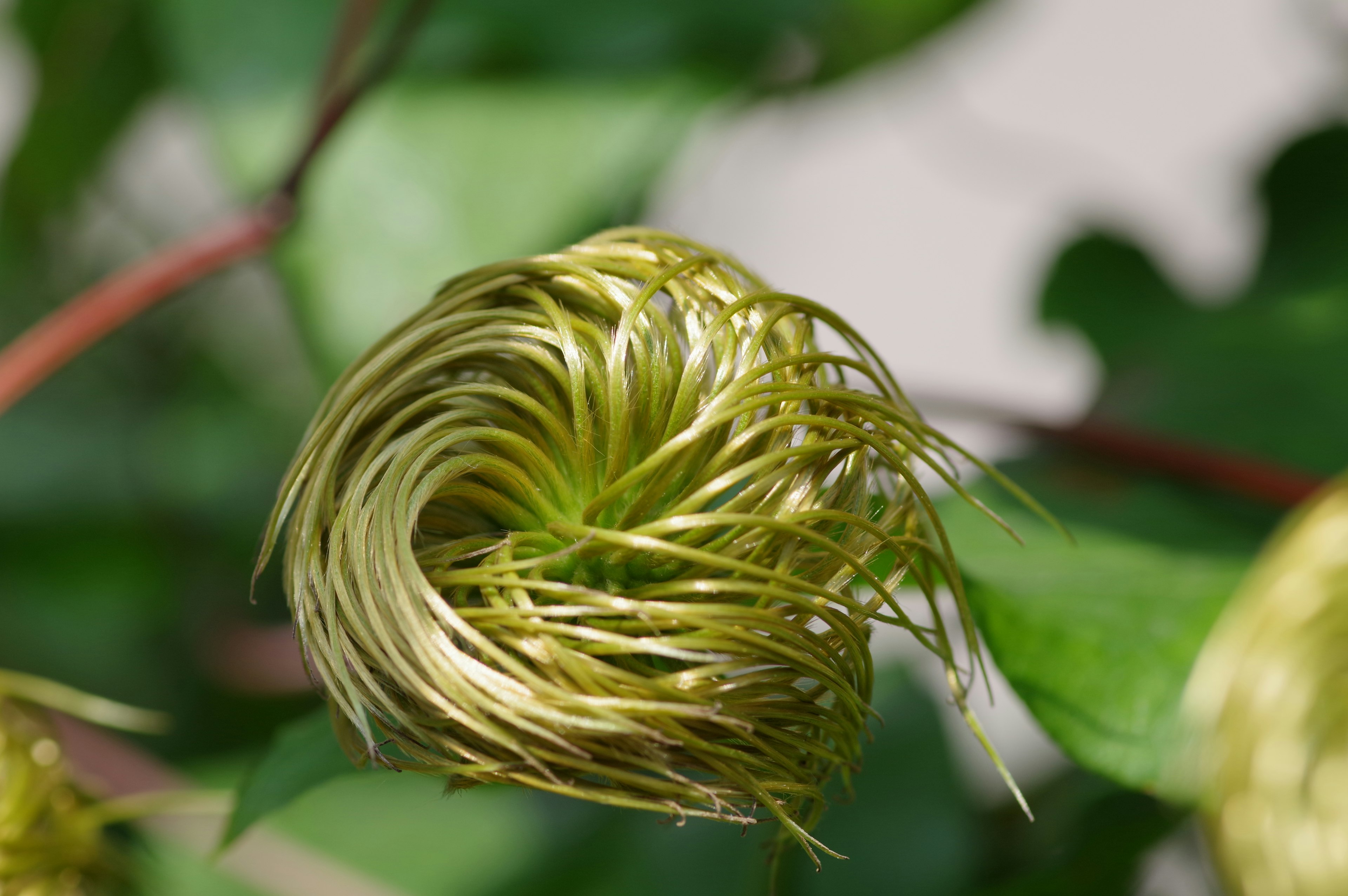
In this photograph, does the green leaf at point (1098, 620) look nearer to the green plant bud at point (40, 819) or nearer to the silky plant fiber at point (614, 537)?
the silky plant fiber at point (614, 537)

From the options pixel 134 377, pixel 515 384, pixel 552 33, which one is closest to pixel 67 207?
pixel 134 377

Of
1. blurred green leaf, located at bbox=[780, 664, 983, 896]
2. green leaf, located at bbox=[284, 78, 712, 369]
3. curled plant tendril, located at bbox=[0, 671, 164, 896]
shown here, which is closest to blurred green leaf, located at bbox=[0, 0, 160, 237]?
green leaf, located at bbox=[284, 78, 712, 369]

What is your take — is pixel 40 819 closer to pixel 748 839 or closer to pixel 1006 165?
pixel 748 839

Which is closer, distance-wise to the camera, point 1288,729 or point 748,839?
point 1288,729

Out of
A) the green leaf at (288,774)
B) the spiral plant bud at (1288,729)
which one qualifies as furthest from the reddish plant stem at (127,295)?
the spiral plant bud at (1288,729)

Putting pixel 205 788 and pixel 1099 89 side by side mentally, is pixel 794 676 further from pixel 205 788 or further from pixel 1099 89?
pixel 1099 89

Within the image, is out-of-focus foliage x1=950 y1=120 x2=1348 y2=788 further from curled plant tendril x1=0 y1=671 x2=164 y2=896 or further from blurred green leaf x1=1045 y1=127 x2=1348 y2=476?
curled plant tendril x1=0 y1=671 x2=164 y2=896

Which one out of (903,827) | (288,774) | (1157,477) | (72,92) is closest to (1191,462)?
(1157,477)
